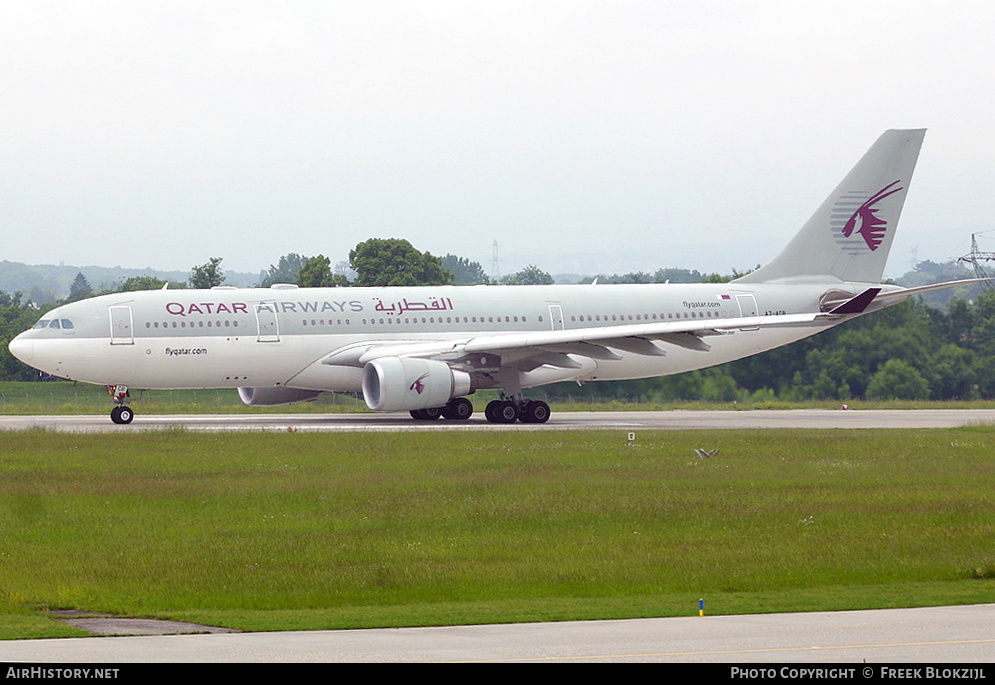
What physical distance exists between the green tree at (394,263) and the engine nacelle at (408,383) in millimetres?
58549

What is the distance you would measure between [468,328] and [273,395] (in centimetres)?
678

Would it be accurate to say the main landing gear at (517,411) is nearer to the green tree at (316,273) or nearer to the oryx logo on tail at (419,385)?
the oryx logo on tail at (419,385)

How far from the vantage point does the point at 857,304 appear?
129ft

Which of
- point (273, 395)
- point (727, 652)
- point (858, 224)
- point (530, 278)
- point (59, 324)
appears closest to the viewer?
point (727, 652)

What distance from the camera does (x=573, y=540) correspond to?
18.7 meters

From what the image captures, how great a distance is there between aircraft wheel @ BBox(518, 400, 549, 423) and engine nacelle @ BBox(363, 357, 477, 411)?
9.58ft

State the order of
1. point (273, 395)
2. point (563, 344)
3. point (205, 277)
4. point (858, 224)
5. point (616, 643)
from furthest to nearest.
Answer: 1. point (205, 277)
2. point (858, 224)
3. point (273, 395)
4. point (563, 344)
5. point (616, 643)

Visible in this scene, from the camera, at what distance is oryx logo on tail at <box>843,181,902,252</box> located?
44.8 m

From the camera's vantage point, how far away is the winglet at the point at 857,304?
38625 mm

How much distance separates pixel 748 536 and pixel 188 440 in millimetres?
17889

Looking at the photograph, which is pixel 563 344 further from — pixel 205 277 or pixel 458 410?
pixel 205 277

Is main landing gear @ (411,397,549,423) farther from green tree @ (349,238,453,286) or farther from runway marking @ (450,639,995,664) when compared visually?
green tree @ (349,238,453,286)

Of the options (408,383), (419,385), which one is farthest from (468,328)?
(408,383)
